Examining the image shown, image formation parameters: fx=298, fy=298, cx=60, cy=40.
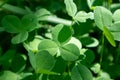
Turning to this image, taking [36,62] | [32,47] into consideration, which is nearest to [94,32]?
[32,47]

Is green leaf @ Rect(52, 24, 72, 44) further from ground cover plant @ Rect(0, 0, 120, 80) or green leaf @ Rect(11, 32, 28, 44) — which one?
green leaf @ Rect(11, 32, 28, 44)

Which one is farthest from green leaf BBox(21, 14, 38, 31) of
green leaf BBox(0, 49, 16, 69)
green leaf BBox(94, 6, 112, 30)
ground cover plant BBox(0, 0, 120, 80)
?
green leaf BBox(94, 6, 112, 30)

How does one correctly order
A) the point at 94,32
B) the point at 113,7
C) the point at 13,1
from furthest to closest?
the point at 13,1, the point at 94,32, the point at 113,7

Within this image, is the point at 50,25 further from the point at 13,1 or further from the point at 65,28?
the point at 65,28

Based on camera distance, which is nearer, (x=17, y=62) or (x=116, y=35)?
(x=116, y=35)

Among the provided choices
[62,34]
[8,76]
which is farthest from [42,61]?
[8,76]

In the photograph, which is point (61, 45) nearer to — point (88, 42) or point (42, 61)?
point (42, 61)
